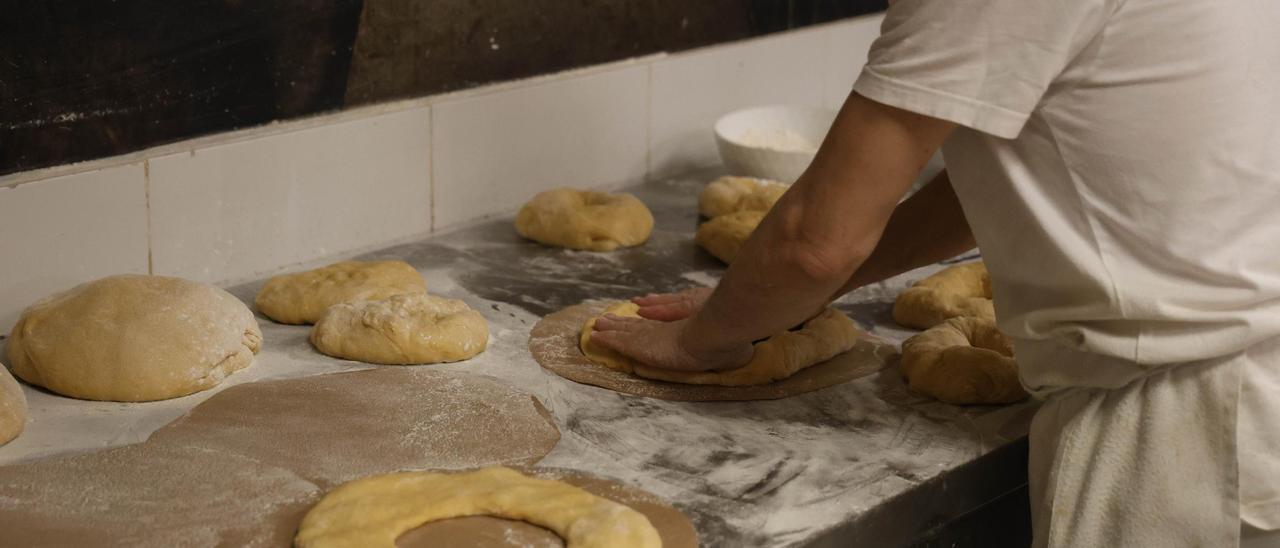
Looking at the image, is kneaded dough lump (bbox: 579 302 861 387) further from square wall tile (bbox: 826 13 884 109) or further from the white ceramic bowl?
square wall tile (bbox: 826 13 884 109)

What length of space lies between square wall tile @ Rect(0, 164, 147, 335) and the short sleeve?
1224 millimetres

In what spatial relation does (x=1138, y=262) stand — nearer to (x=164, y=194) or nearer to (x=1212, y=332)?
(x=1212, y=332)

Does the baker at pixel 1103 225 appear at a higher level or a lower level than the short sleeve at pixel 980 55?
lower

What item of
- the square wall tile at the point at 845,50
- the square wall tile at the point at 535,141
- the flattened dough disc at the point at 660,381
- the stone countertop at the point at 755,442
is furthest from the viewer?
the square wall tile at the point at 845,50

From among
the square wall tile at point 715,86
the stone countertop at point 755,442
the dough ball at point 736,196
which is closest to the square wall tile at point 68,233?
the stone countertop at point 755,442

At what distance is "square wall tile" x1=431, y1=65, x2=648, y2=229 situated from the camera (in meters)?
2.56

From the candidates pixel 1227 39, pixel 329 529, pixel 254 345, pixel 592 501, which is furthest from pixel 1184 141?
pixel 254 345

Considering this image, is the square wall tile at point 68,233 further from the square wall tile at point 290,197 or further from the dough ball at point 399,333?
the dough ball at point 399,333

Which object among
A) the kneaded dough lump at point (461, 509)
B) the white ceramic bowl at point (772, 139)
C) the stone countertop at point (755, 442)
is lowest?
the stone countertop at point (755, 442)

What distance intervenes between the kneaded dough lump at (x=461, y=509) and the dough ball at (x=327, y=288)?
A: 1.91 feet

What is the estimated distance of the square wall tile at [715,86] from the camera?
9.73 feet

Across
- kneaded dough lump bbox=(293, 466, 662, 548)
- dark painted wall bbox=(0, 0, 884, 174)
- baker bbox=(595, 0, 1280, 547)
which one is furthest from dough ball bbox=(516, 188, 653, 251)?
kneaded dough lump bbox=(293, 466, 662, 548)

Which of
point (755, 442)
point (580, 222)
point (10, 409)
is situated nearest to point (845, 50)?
point (580, 222)

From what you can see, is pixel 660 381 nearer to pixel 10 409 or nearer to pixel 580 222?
pixel 580 222
